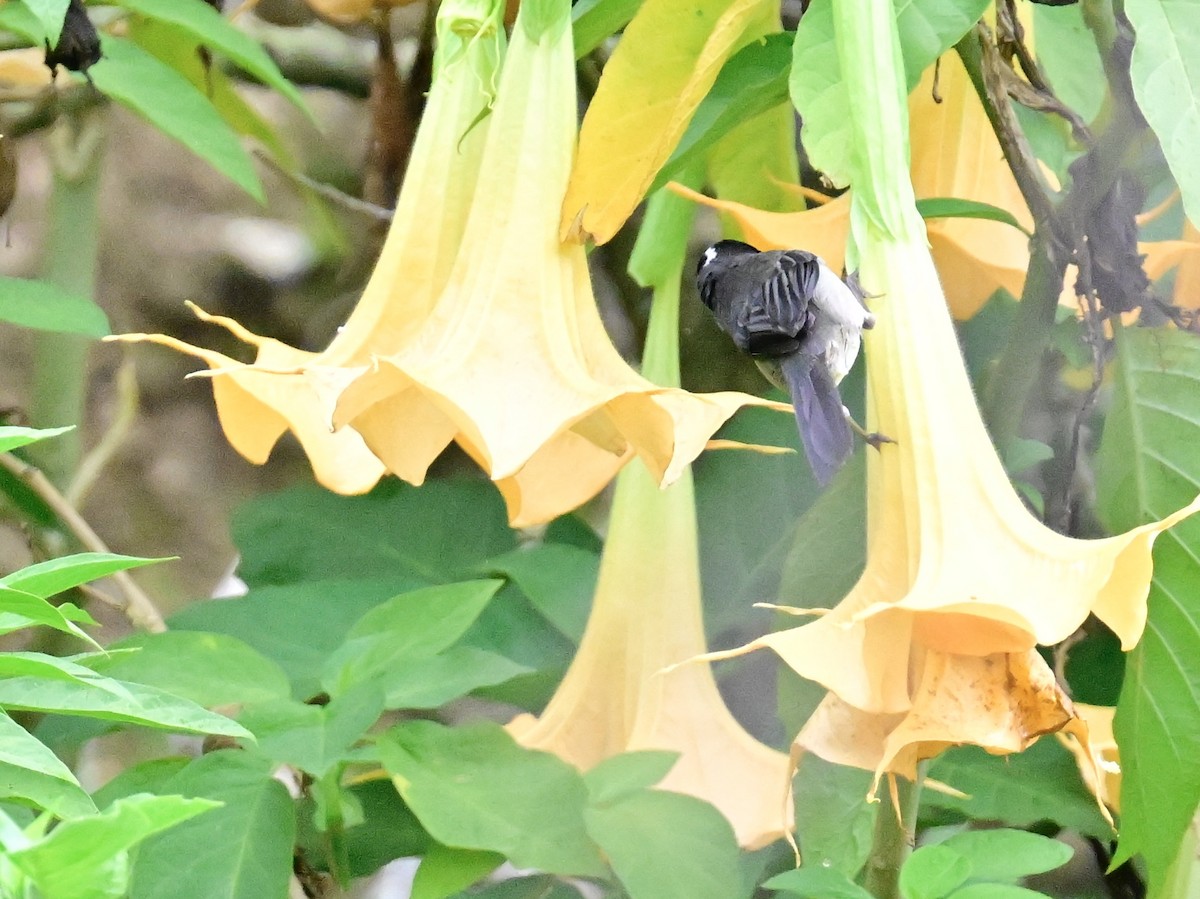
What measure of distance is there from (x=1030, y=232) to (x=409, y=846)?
1.15 feet

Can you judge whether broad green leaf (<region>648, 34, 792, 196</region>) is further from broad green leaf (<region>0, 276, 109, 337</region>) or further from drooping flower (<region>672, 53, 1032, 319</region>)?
broad green leaf (<region>0, 276, 109, 337</region>)

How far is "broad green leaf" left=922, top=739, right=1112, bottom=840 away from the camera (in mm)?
494

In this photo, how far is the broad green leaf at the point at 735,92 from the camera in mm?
489

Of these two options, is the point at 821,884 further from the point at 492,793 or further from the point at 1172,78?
the point at 1172,78

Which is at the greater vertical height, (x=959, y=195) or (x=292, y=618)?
(x=959, y=195)

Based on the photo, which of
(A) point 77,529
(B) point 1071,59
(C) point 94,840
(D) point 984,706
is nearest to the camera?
(C) point 94,840

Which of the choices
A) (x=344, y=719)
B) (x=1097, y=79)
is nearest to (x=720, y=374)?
(x=1097, y=79)

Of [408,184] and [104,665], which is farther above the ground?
[408,184]

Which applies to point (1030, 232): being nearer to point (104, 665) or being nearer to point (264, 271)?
point (104, 665)

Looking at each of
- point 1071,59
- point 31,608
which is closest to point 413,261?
point 31,608

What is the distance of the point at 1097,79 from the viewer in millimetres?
534

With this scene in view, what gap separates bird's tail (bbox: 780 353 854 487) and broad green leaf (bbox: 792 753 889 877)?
133mm

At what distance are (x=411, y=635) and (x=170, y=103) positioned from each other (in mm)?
299

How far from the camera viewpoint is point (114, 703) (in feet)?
0.97
